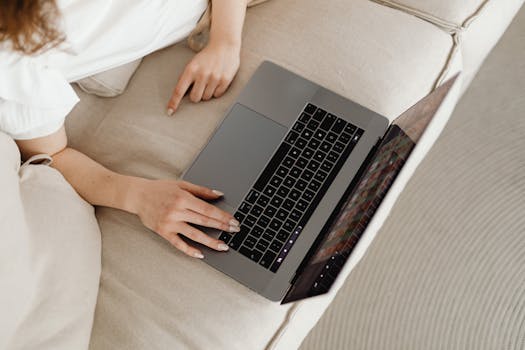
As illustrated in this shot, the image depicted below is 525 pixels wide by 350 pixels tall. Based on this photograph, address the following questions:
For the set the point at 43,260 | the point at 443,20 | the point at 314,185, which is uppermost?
the point at 443,20

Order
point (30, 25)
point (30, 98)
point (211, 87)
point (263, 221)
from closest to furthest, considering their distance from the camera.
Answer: point (30, 25) → point (30, 98) → point (263, 221) → point (211, 87)

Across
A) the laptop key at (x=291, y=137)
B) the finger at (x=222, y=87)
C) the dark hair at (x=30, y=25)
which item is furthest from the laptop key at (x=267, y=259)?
the dark hair at (x=30, y=25)

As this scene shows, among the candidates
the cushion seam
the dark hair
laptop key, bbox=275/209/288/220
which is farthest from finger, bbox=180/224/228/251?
the cushion seam

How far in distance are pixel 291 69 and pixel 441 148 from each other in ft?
1.88

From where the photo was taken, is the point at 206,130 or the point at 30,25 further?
the point at 206,130

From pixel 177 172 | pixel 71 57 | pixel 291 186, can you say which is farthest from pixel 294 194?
pixel 71 57

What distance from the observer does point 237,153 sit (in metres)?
0.93

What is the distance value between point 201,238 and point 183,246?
3 centimetres

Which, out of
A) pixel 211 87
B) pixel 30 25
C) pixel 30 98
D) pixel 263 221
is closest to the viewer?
pixel 30 25

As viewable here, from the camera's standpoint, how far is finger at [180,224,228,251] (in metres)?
0.84

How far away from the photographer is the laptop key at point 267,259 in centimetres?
85

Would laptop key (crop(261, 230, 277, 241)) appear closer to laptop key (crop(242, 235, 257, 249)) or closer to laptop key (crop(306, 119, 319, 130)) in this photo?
laptop key (crop(242, 235, 257, 249))

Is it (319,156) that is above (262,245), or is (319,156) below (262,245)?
above

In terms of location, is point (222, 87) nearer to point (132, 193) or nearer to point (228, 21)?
point (228, 21)
